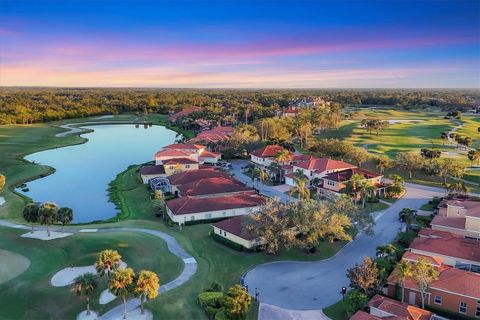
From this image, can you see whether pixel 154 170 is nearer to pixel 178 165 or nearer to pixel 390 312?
pixel 178 165

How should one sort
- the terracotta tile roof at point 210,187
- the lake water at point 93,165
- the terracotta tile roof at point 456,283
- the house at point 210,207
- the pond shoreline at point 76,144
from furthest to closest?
the lake water at point 93,165, the terracotta tile roof at point 210,187, the pond shoreline at point 76,144, the house at point 210,207, the terracotta tile roof at point 456,283

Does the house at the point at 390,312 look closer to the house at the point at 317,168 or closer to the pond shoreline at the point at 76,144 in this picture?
the pond shoreline at the point at 76,144

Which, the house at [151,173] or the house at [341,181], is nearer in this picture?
the house at [341,181]

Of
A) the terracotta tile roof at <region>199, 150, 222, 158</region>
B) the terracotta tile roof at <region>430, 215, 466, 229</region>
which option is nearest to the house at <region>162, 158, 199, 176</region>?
the terracotta tile roof at <region>199, 150, 222, 158</region>

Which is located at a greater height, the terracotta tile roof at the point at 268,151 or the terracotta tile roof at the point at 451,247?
the terracotta tile roof at the point at 268,151

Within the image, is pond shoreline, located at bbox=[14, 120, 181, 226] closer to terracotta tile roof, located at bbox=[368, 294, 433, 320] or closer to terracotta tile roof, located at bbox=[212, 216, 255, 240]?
terracotta tile roof, located at bbox=[212, 216, 255, 240]

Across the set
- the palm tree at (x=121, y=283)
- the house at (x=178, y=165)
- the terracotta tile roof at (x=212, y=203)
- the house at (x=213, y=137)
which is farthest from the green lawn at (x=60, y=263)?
the house at (x=213, y=137)

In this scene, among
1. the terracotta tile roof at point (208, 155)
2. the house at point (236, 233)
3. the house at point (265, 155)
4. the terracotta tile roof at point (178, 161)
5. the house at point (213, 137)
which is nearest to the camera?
the house at point (236, 233)
